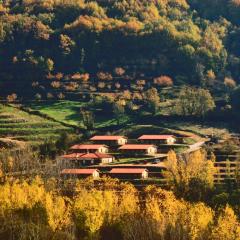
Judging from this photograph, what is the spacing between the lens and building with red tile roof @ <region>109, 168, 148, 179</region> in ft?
393

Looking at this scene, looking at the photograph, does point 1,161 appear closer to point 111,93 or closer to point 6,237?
point 6,237

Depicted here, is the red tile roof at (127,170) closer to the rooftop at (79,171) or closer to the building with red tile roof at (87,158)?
the rooftop at (79,171)

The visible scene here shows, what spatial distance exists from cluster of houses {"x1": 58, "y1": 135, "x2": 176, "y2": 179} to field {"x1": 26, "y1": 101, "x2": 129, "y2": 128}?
20.3 m

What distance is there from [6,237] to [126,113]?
89.1 metres

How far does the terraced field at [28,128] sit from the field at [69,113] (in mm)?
→ 4772

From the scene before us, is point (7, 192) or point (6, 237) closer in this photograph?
point (6, 237)

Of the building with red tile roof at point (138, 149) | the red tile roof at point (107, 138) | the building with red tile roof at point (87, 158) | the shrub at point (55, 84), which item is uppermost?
the shrub at point (55, 84)

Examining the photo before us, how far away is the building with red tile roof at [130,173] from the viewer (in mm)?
119750

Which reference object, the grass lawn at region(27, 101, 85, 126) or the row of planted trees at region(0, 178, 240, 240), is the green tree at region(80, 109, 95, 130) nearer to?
the grass lawn at region(27, 101, 85, 126)

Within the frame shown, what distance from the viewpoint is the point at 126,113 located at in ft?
568

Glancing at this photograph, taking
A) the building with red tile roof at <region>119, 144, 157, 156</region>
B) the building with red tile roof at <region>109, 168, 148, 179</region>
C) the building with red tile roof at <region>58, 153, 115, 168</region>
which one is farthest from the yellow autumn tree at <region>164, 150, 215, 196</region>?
the building with red tile roof at <region>119, 144, 157, 156</region>

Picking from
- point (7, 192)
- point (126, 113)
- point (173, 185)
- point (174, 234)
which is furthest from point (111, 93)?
point (174, 234)

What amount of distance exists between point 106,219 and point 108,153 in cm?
4901

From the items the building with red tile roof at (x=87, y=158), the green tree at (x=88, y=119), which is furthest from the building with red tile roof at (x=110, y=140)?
the green tree at (x=88, y=119)
